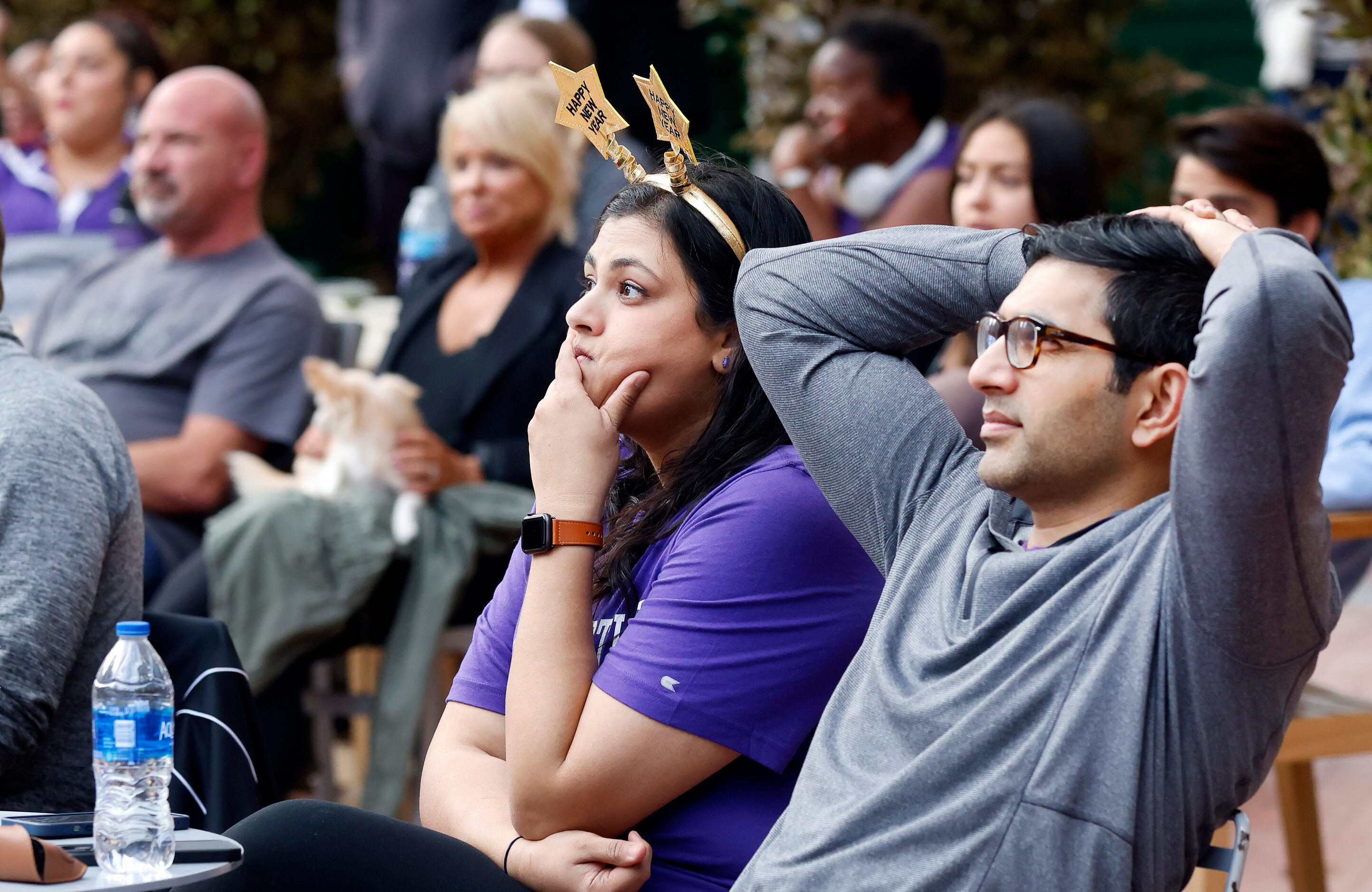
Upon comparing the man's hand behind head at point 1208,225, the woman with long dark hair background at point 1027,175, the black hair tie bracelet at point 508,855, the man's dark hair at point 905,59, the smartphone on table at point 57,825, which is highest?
the man's dark hair at point 905,59

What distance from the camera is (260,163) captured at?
4375 mm

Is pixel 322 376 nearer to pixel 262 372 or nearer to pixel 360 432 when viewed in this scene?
pixel 360 432

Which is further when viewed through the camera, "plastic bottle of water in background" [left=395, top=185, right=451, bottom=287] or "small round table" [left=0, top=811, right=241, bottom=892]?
"plastic bottle of water in background" [left=395, top=185, right=451, bottom=287]

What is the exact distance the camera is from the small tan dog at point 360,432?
136 inches

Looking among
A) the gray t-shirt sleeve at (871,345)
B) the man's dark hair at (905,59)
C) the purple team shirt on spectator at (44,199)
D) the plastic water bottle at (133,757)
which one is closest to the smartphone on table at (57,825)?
the plastic water bottle at (133,757)

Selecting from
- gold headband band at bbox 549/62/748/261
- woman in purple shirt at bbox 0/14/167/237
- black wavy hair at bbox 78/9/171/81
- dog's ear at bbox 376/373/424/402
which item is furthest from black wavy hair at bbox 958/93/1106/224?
black wavy hair at bbox 78/9/171/81

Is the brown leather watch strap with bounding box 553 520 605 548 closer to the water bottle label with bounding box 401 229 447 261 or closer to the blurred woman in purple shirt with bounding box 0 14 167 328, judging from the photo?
the water bottle label with bounding box 401 229 447 261

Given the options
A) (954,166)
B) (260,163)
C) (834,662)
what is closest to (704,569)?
(834,662)

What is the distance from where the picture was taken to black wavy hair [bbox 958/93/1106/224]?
134 inches

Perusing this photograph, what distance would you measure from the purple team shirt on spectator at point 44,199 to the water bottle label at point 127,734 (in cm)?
370

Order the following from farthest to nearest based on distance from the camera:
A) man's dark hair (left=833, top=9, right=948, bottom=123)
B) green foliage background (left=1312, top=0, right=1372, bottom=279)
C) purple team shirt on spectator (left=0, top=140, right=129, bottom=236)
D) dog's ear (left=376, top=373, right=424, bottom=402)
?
purple team shirt on spectator (left=0, top=140, right=129, bottom=236), man's dark hair (left=833, top=9, right=948, bottom=123), dog's ear (left=376, top=373, right=424, bottom=402), green foliage background (left=1312, top=0, right=1372, bottom=279)

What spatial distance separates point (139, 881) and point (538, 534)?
22.2 inches

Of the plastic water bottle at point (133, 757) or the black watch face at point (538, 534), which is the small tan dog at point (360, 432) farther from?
the black watch face at point (538, 534)

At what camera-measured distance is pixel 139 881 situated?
1479 millimetres
